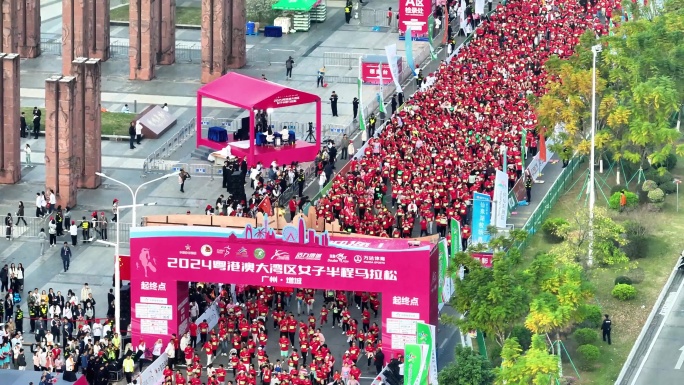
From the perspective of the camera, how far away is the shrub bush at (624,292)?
316 feet

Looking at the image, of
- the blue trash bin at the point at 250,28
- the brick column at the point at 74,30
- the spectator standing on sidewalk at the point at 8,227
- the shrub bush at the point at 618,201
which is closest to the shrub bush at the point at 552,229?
the shrub bush at the point at 618,201

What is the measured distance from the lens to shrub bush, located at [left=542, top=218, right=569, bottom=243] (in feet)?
335

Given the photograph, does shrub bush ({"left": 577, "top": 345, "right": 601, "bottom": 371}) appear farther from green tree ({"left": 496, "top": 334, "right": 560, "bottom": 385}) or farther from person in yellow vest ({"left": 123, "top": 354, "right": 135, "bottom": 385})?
person in yellow vest ({"left": 123, "top": 354, "right": 135, "bottom": 385})

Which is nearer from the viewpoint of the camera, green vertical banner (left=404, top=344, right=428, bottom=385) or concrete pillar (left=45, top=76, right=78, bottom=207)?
green vertical banner (left=404, top=344, right=428, bottom=385)

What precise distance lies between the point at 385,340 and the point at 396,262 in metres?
3.41

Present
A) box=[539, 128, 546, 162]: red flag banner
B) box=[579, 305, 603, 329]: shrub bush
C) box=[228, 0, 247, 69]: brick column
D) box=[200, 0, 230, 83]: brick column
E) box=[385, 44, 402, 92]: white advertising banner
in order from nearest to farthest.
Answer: box=[579, 305, 603, 329]: shrub bush, box=[539, 128, 546, 162]: red flag banner, box=[385, 44, 402, 92]: white advertising banner, box=[200, 0, 230, 83]: brick column, box=[228, 0, 247, 69]: brick column

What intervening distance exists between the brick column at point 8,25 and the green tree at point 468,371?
56.5 m

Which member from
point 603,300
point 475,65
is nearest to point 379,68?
point 475,65

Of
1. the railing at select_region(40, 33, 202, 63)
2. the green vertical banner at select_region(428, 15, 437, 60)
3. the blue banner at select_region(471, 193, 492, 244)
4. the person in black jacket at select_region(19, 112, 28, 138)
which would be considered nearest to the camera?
the blue banner at select_region(471, 193, 492, 244)

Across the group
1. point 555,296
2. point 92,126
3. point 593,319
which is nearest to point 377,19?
point 92,126

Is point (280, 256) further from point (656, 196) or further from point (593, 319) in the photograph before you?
point (656, 196)

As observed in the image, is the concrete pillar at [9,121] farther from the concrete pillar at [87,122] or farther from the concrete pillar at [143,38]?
the concrete pillar at [143,38]

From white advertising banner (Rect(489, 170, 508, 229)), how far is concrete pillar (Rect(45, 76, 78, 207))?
22.0m

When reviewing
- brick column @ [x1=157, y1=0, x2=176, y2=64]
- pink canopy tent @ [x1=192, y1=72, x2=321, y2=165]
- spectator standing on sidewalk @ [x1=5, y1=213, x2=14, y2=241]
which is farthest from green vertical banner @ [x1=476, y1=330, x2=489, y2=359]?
brick column @ [x1=157, y1=0, x2=176, y2=64]
